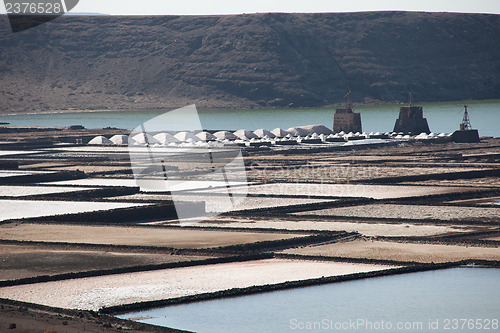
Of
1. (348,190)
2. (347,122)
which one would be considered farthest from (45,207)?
(347,122)

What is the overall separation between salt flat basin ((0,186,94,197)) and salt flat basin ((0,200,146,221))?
3.27 m

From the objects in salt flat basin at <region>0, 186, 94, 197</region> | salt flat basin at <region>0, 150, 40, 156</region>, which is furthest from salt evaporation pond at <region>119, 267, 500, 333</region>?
salt flat basin at <region>0, 150, 40, 156</region>

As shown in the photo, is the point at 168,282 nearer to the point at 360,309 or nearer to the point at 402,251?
the point at 360,309

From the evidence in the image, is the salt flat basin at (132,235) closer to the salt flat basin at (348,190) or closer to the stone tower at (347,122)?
the salt flat basin at (348,190)

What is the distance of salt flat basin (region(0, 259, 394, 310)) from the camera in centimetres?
1969

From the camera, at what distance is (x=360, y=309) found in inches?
758

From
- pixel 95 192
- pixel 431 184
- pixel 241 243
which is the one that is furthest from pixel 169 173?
pixel 241 243

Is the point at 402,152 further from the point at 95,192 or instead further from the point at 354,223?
the point at 354,223

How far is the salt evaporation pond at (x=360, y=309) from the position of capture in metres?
17.9

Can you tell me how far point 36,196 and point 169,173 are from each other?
46.0 feet

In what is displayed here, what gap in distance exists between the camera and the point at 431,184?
44.2 meters

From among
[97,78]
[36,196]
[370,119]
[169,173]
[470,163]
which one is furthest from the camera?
[97,78]

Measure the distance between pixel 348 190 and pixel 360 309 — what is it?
22.3m

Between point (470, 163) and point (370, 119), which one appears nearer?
point (470, 163)
